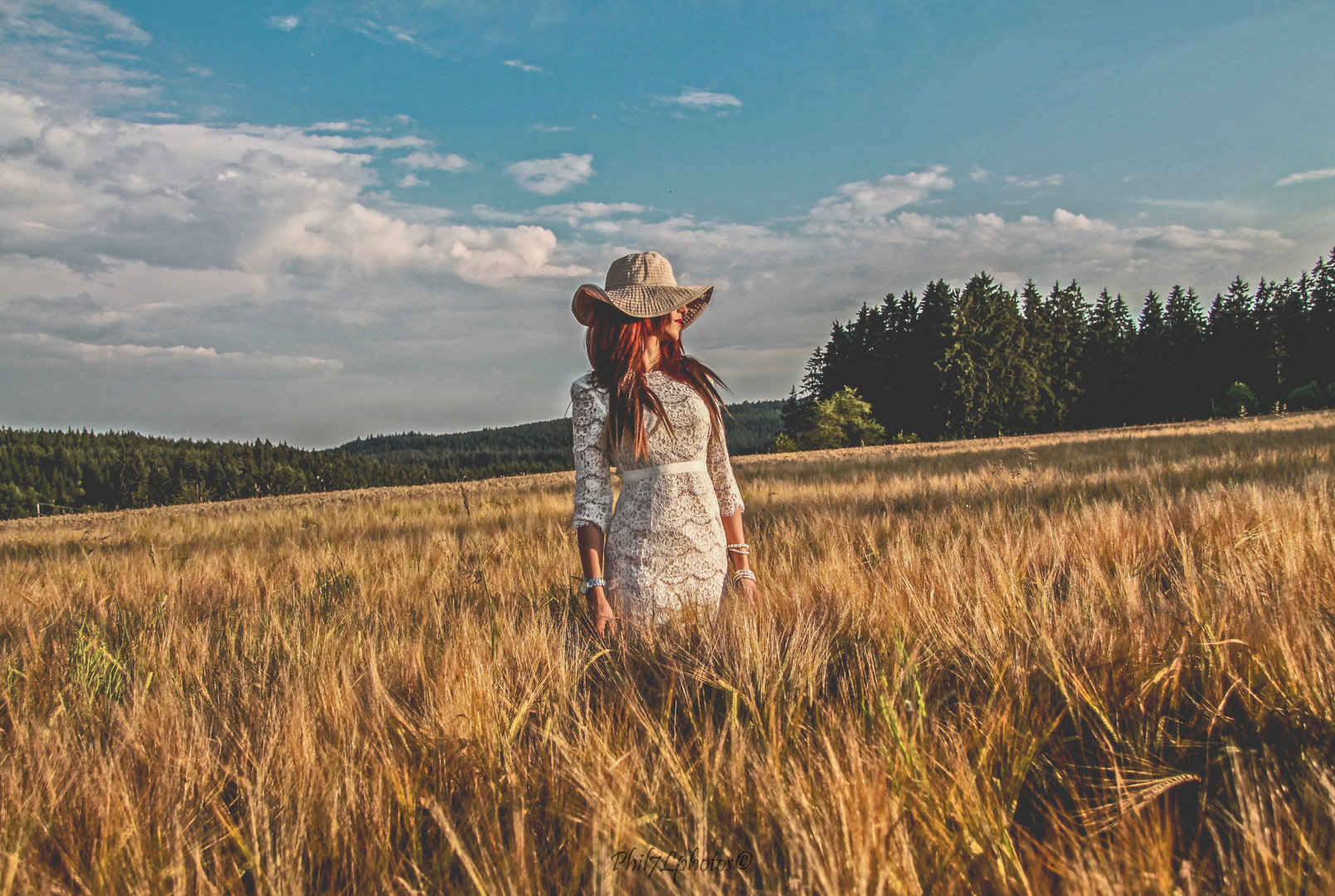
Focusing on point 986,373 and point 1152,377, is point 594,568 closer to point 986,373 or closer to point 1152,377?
point 986,373

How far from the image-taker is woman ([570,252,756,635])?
9.39 ft

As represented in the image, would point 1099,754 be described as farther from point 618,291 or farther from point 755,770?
point 618,291

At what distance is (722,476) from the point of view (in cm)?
325

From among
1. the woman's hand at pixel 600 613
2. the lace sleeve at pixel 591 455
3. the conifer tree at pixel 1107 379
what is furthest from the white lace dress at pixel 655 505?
the conifer tree at pixel 1107 379

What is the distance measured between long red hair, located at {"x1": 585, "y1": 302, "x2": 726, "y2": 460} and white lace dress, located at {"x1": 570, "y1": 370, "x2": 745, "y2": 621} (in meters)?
0.05

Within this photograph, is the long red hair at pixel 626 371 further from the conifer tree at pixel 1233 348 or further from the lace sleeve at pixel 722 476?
the conifer tree at pixel 1233 348

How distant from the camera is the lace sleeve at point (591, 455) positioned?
290cm

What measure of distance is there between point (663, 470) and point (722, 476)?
0.42 m

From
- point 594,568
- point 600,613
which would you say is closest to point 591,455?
point 594,568

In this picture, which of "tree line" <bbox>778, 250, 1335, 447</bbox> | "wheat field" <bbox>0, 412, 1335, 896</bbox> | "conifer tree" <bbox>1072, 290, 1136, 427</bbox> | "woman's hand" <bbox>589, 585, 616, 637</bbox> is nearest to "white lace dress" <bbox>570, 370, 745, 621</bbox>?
"woman's hand" <bbox>589, 585, 616, 637</bbox>

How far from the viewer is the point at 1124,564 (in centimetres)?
298

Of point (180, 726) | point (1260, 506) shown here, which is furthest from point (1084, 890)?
point (1260, 506)

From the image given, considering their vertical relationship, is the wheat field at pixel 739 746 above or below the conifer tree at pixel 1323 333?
below

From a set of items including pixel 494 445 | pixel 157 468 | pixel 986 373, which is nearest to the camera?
pixel 986 373
